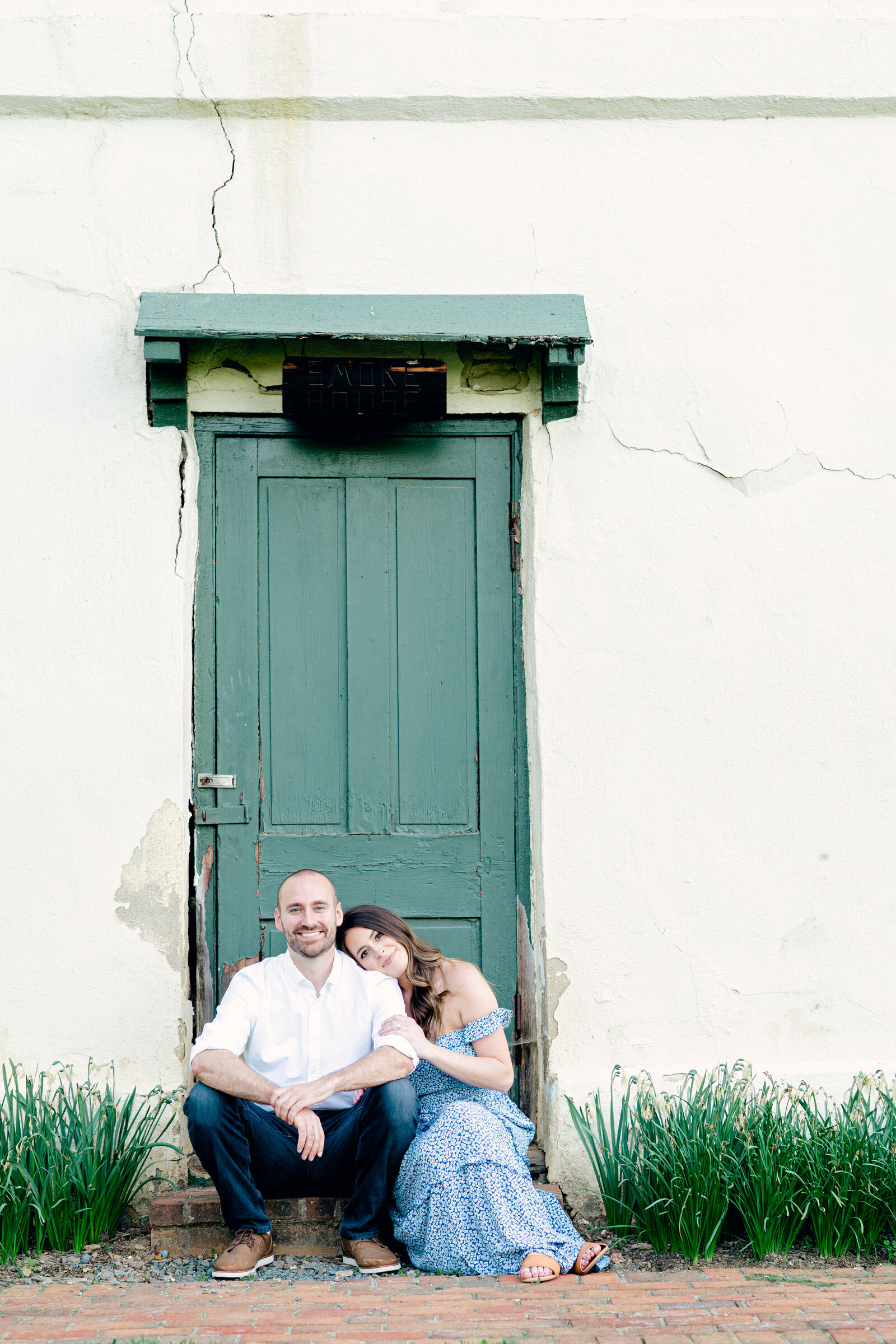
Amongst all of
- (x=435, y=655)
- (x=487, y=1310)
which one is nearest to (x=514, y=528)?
(x=435, y=655)

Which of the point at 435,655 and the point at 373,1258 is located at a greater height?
the point at 435,655

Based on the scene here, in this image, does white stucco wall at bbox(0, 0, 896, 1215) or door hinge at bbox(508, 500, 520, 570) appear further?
door hinge at bbox(508, 500, 520, 570)

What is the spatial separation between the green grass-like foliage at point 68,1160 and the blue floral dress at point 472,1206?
2.76 feet

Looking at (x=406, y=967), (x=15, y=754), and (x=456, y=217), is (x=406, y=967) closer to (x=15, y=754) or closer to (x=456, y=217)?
(x=15, y=754)

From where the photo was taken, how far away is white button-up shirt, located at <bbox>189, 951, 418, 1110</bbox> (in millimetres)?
3436

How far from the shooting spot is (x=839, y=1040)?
154 inches

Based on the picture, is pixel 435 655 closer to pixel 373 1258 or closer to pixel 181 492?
pixel 181 492

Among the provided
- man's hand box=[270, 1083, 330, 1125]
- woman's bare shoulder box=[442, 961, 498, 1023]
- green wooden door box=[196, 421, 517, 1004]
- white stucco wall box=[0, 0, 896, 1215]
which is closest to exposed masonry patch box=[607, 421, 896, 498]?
white stucco wall box=[0, 0, 896, 1215]

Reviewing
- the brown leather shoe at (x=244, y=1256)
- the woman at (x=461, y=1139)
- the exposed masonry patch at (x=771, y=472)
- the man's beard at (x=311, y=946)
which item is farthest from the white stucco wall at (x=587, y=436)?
the brown leather shoe at (x=244, y=1256)

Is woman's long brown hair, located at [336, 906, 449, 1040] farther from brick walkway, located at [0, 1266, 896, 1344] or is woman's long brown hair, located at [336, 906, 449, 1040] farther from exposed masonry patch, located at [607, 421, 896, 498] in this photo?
exposed masonry patch, located at [607, 421, 896, 498]

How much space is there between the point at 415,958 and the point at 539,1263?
95cm

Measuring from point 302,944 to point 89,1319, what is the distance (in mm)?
1118

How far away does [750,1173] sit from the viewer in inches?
131

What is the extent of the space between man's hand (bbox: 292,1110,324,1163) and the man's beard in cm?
47
